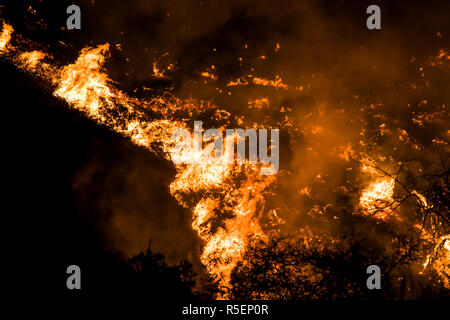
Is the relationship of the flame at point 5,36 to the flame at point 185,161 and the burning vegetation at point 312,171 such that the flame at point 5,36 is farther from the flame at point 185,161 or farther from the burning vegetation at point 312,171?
the burning vegetation at point 312,171

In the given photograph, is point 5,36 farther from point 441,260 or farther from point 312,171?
point 441,260

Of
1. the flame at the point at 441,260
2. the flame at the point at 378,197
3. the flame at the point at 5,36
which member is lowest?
the flame at the point at 441,260

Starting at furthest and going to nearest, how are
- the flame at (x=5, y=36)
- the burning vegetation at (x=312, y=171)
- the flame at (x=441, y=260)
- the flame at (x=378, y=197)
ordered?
1. the flame at (x=5, y=36)
2. the flame at (x=378, y=197)
3. the burning vegetation at (x=312, y=171)
4. the flame at (x=441, y=260)

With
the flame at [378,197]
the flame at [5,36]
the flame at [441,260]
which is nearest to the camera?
the flame at [441,260]

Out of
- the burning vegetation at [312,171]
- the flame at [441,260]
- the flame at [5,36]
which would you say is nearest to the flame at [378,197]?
the burning vegetation at [312,171]

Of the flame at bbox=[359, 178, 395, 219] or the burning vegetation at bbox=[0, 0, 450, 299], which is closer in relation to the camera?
the burning vegetation at bbox=[0, 0, 450, 299]

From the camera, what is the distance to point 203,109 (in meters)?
8.66

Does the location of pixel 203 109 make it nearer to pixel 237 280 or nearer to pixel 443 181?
pixel 237 280

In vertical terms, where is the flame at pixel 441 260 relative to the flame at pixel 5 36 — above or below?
below

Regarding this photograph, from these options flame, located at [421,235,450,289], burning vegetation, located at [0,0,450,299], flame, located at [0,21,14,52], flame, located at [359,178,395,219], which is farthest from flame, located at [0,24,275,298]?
flame, located at [421,235,450,289]

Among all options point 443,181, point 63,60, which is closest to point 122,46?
point 63,60

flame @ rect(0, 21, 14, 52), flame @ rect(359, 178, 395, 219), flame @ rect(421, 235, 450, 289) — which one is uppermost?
flame @ rect(0, 21, 14, 52)

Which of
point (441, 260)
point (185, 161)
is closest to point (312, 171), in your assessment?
point (185, 161)

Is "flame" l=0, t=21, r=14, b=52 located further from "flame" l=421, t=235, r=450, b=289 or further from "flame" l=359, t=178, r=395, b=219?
"flame" l=421, t=235, r=450, b=289
